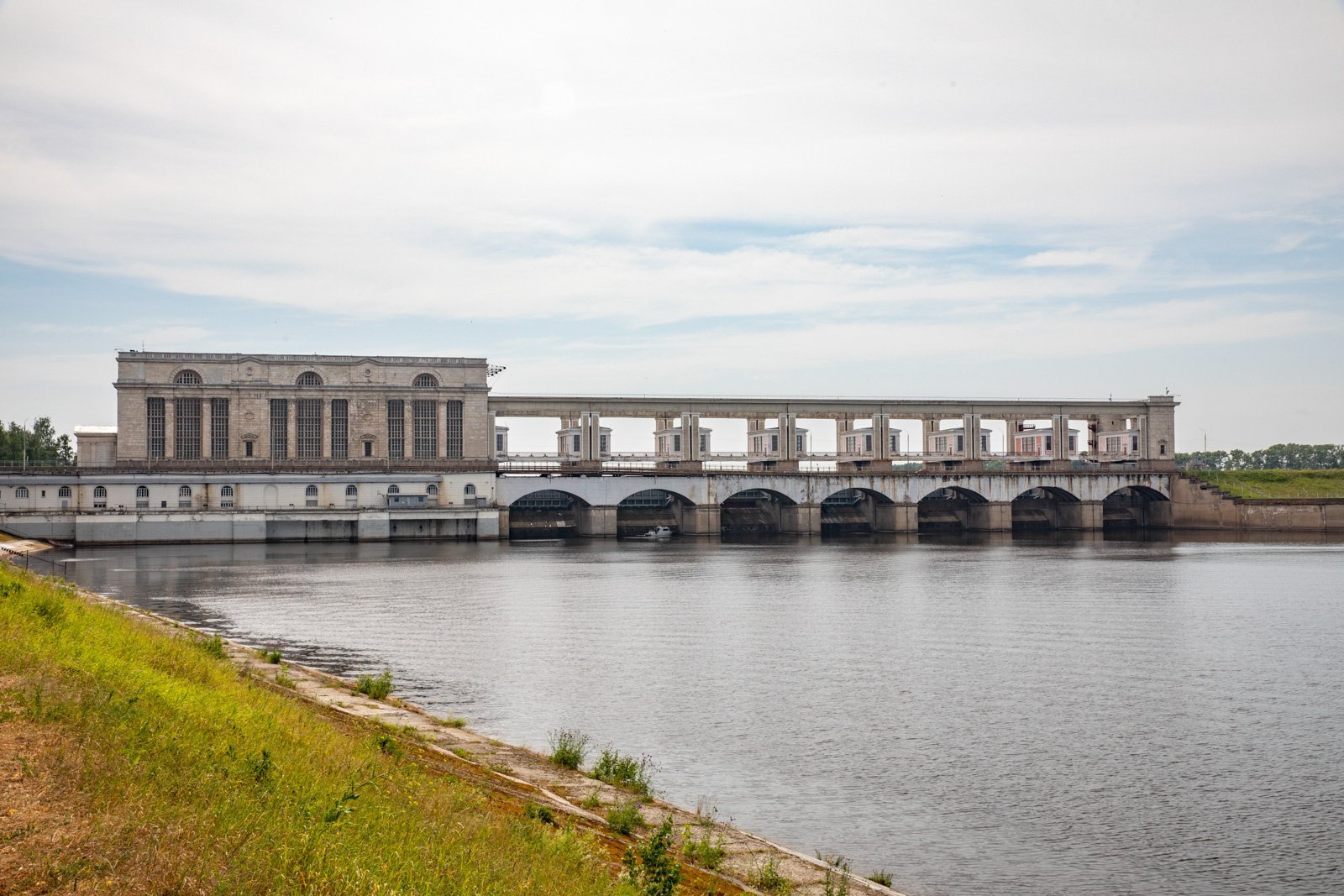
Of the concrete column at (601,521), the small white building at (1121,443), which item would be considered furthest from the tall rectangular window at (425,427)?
the small white building at (1121,443)

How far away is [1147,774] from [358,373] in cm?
9751

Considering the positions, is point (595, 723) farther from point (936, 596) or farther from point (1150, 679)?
point (936, 596)

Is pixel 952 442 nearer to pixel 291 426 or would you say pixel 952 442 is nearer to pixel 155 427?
pixel 291 426

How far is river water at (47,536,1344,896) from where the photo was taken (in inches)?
676

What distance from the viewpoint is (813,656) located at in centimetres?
3428

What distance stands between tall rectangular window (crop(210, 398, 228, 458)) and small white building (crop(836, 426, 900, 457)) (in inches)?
2417

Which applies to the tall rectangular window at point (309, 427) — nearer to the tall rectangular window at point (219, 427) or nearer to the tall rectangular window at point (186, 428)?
the tall rectangular window at point (219, 427)

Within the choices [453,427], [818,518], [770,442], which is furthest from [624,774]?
[770,442]

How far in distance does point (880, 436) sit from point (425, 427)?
47.7 meters

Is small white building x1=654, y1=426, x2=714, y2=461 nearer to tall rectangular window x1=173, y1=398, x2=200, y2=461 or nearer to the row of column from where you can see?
the row of column

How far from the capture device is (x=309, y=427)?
108000 mm

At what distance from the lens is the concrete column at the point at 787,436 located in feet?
391

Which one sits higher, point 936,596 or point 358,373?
point 358,373

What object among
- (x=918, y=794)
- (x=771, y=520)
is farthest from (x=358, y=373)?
(x=918, y=794)
